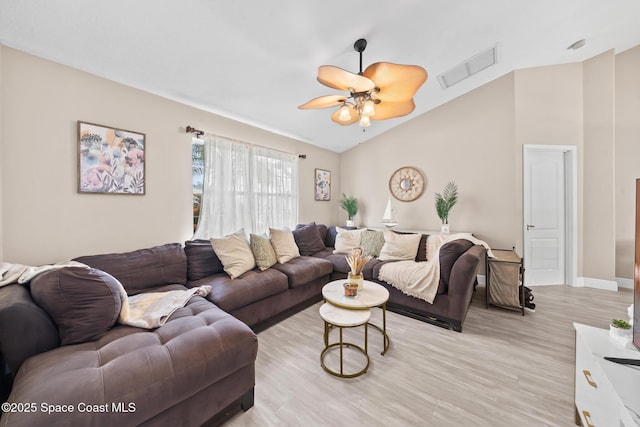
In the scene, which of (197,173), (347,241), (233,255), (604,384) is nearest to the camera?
(604,384)

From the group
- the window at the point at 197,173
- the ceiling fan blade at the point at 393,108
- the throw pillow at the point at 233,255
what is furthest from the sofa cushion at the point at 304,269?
the ceiling fan blade at the point at 393,108

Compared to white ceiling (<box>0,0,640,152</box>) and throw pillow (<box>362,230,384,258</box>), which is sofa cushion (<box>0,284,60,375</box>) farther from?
throw pillow (<box>362,230,384,258</box>)

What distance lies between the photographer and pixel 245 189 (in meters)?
3.40

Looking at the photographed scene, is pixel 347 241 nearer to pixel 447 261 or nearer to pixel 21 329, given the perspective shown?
pixel 447 261

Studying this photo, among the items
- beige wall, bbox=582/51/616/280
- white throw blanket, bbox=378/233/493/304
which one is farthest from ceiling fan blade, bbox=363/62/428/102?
beige wall, bbox=582/51/616/280

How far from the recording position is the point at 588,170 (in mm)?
3363

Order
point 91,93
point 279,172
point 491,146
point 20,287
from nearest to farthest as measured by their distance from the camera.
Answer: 1. point 20,287
2. point 91,93
3. point 491,146
4. point 279,172

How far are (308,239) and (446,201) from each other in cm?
232

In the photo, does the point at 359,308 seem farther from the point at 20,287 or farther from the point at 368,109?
the point at 20,287

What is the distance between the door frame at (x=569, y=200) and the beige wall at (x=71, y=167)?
4.67 m

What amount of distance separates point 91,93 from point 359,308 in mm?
3026

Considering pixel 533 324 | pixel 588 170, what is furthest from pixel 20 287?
pixel 588 170

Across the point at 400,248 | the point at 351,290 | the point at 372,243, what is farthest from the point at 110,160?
the point at 400,248

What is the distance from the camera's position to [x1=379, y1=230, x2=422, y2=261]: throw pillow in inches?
127
